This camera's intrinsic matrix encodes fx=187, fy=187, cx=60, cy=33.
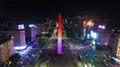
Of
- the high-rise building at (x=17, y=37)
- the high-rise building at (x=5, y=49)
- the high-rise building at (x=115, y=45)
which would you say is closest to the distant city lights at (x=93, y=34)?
the high-rise building at (x=115, y=45)

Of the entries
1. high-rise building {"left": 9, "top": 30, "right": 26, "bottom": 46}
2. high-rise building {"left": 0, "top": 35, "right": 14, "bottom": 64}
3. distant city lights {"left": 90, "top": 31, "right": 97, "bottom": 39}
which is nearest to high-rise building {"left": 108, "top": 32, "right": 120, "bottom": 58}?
distant city lights {"left": 90, "top": 31, "right": 97, "bottom": 39}

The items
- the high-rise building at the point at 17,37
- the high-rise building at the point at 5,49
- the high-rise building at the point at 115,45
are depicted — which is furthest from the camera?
the high-rise building at the point at 17,37

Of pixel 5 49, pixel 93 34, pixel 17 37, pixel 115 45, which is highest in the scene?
pixel 93 34

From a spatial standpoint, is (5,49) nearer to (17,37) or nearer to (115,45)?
(17,37)

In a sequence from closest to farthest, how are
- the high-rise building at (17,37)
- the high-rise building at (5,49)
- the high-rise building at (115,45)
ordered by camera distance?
1. the high-rise building at (5,49)
2. the high-rise building at (115,45)
3. the high-rise building at (17,37)

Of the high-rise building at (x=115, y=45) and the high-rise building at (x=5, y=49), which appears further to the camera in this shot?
the high-rise building at (x=115, y=45)

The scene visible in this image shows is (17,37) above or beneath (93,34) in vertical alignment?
beneath

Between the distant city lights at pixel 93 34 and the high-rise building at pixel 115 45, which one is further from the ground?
the distant city lights at pixel 93 34

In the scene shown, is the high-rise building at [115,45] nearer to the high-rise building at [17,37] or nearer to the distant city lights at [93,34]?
the distant city lights at [93,34]

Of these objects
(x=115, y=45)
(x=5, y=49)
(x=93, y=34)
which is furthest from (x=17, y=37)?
(x=115, y=45)

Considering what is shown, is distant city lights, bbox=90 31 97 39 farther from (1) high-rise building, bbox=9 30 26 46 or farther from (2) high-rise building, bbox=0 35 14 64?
(2) high-rise building, bbox=0 35 14 64

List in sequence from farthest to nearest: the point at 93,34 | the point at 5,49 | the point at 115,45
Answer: the point at 93,34
the point at 115,45
the point at 5,49
